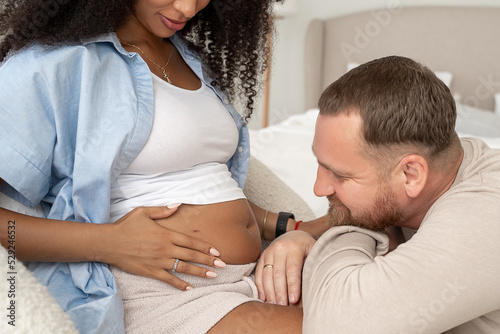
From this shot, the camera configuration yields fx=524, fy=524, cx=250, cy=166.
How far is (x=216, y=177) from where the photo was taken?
1.10 meters

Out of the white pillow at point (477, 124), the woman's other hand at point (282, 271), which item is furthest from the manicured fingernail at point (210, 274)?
the white pillow at point (477, 124)

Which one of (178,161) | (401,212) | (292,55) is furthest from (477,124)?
(178,161)

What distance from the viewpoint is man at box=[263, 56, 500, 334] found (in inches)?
28.4

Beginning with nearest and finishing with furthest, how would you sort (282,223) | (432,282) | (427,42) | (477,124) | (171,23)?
1. (432,282)
2. (171,23)
3. (282,223)
4. (477,124)
5. (427,42)

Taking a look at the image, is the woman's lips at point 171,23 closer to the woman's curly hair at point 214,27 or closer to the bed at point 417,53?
the woman's curly hair at point 214,27

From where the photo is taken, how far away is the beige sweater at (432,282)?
72cm

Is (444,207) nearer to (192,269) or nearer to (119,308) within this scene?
(192,269)

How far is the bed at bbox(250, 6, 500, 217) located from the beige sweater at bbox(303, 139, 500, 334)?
148cm

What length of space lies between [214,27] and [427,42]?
7.10 ft

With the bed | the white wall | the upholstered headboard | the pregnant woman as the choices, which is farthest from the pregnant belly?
the white wall

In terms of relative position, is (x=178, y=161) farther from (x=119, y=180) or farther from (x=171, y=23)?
(x=171, y=23)

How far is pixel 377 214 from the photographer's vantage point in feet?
3.05

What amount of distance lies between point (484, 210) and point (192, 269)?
19.4 inches

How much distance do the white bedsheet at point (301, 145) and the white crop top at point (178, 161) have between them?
630 mm
